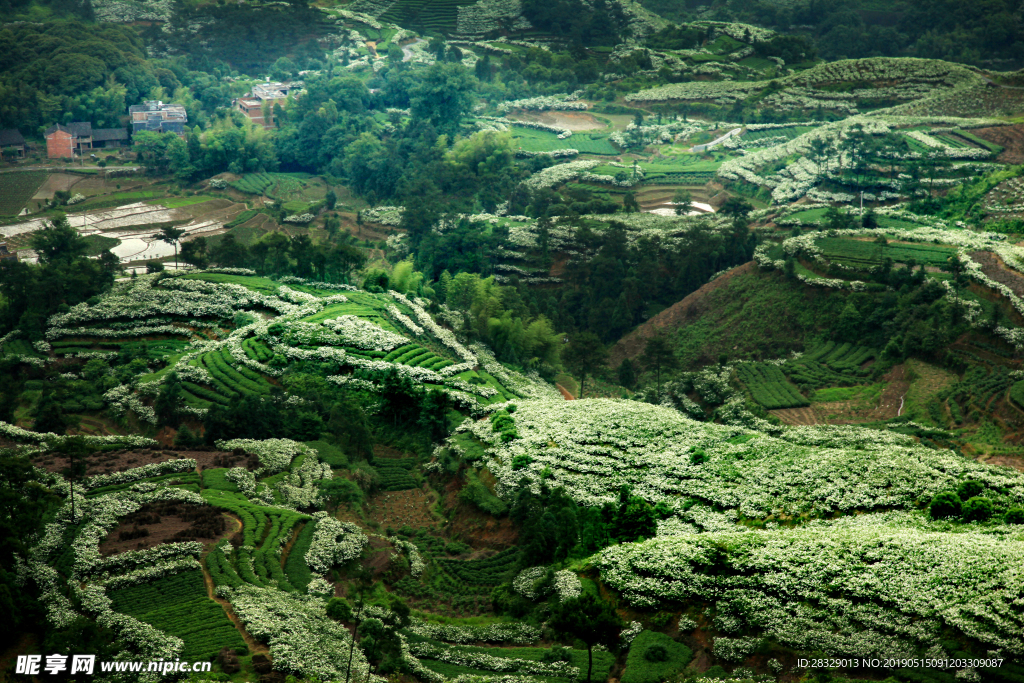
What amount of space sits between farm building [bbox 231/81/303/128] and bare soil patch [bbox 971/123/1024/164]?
304ft

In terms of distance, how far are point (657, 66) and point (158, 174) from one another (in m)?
72.2

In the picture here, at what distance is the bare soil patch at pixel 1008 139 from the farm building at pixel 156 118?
96739mm

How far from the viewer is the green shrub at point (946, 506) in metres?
31.8

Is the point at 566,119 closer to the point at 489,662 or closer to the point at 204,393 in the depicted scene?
the point at 204,393

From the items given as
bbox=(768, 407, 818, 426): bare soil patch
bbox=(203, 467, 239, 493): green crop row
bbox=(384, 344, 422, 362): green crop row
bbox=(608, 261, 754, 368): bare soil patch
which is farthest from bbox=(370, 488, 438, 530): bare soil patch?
bbox=(608, 261, 754, 368): bare soil patch

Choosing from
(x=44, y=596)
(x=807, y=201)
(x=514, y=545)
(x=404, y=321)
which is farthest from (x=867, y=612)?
(x=807, y=201)

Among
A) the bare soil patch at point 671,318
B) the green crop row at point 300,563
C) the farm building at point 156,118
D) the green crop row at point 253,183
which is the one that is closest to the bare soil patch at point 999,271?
the bare soil patch at point 671,318

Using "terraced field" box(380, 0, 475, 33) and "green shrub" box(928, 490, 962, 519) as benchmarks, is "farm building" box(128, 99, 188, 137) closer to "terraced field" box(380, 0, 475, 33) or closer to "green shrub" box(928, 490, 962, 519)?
"terraced field" box(380, 0, 475, 33)

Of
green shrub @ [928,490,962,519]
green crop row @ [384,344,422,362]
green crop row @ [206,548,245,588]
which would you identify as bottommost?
green crop row @ [384,344,422,362]

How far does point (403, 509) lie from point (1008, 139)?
265ft

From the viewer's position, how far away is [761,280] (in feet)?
243

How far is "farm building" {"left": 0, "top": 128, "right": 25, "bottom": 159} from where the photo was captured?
108125 millimetres

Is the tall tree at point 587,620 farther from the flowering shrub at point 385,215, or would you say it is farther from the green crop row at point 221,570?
the flowering shrub at point 385,215

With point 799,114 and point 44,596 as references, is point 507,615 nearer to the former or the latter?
point 44,596
